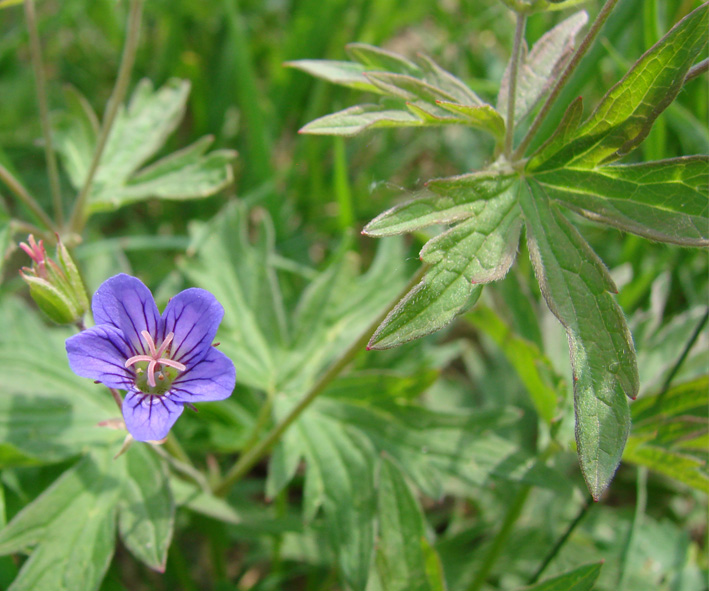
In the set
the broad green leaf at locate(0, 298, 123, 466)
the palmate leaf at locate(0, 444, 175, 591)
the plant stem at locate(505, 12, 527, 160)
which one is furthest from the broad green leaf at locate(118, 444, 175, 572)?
the plant stem at locate(505, 12, 527, 160)

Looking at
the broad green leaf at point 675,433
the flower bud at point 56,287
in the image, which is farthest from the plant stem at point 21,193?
the broad green leaf at point 675,433

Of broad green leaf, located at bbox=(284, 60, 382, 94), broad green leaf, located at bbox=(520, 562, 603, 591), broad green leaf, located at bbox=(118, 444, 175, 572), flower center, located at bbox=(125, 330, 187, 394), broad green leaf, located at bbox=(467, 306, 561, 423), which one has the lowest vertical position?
broad green leaf, located at bbox=(520, 562, 603, 591)

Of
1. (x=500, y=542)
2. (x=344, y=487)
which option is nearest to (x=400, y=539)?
(x=344, y=487)

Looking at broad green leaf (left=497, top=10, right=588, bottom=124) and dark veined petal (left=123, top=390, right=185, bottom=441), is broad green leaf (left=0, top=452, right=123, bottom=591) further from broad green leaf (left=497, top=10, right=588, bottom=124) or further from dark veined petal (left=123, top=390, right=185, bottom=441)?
broad green leaf (left=497, top=10, right=588, bottom=124)

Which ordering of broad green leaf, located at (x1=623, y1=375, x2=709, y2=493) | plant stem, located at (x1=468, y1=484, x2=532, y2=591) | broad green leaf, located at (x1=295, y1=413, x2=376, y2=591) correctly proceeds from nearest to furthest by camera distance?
1. broad green leaf, located at (x1=623, y1=375, x2=709, y2=493)
2. broad green leaf, located at (x1=295, y1=413, x2=376, y2=591)
3. plant stem, located at (x1=468, y1=484, x2=532, y2=591)

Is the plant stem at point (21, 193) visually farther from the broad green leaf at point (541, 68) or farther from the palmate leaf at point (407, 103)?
the broad green leaf at point (541, 68)

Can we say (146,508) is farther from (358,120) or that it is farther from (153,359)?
(358,120)
